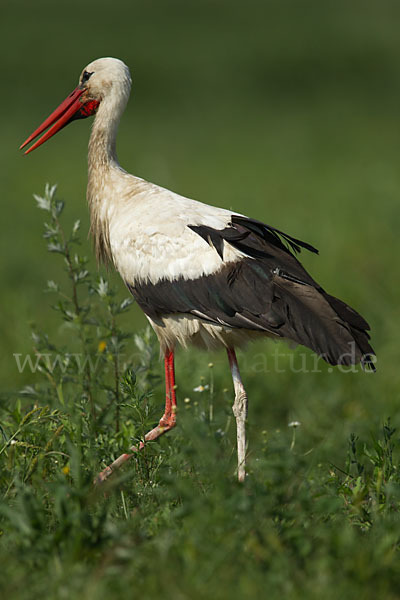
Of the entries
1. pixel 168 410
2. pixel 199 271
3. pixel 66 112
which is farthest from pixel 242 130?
pixel 199 271

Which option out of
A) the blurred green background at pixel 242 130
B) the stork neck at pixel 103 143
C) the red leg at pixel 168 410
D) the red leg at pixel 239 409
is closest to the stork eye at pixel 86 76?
the stork neck at pixel 103 143

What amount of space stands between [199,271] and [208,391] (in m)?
1.46

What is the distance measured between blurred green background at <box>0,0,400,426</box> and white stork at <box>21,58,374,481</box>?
1.12 m

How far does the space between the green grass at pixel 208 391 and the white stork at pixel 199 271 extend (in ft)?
0.83

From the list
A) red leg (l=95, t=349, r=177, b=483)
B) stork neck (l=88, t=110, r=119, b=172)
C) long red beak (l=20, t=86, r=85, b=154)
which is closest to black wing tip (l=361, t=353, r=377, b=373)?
red leg (l=95, t=349, r=177, b=483)

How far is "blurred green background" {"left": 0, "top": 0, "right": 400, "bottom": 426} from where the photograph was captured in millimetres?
8109

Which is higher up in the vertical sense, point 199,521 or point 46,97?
point 46,97

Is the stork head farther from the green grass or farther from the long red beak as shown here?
the green grass

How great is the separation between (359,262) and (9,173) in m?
7.74

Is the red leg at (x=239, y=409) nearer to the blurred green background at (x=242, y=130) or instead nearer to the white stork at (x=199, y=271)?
the white stork at (x=199, y=271)

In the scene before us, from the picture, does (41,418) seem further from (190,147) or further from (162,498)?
(190,147)

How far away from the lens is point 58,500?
283cm

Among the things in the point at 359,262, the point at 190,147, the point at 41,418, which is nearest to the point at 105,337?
the point at 41,418

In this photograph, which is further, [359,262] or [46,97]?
[46,97]
